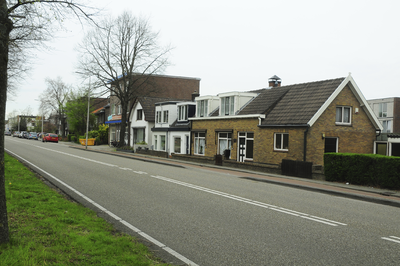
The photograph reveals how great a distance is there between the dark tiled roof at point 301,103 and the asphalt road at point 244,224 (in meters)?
12.1

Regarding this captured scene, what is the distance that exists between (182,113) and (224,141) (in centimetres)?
896

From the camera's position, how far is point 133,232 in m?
7.17

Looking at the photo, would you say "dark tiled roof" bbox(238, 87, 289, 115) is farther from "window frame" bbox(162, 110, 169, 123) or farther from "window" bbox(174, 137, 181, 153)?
"window frame" bbox(162, 110, 169, 123)

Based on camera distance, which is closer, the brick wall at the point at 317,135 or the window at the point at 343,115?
the brick wall at the point at 317,135

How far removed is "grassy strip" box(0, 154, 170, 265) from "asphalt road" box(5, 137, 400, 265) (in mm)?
546

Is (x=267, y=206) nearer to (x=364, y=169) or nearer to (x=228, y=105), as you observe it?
(x=364, y=169)

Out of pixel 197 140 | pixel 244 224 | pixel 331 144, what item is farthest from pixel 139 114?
pixel 244 224

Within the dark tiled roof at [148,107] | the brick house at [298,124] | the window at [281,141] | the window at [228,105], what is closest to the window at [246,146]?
the brick house at [298,124]

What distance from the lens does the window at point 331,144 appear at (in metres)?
24.6

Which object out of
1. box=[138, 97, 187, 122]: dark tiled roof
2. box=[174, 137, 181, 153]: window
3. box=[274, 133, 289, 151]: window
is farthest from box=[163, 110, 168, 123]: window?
box=[274, 133, 289, 151]: window

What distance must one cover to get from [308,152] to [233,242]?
18.0 meters

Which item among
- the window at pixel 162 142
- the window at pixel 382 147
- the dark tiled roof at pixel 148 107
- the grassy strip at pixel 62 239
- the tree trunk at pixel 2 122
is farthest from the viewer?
the dark tiled roof at pixel 148 107

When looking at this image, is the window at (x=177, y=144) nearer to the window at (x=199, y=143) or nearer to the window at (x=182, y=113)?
the window at (x=182, y=113)

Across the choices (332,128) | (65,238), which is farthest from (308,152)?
(65,238)
